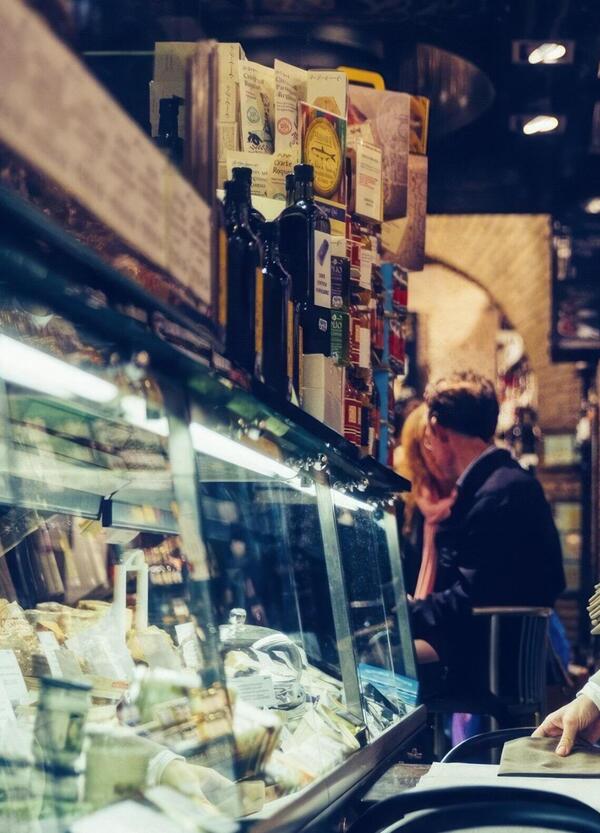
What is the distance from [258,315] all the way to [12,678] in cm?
84

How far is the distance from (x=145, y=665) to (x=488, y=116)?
20.0 ft

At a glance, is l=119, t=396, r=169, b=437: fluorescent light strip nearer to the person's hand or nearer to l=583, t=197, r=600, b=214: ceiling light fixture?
the person's hand

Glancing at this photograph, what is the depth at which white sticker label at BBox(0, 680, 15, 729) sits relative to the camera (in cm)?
121

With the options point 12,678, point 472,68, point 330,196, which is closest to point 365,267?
point 330,196

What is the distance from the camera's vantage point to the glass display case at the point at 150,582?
1.10 meters

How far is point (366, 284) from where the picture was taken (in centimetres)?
300

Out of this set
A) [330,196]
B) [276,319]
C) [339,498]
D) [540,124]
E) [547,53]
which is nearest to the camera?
[276,319]

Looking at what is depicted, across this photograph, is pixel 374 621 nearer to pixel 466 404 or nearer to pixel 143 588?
pixel 143 588

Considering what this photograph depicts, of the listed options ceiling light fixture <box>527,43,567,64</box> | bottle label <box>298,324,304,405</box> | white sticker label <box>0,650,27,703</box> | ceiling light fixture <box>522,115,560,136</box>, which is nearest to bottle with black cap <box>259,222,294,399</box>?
bottle label <box>298,324,304,405</box>

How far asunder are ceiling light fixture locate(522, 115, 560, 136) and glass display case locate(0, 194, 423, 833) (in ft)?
17.2

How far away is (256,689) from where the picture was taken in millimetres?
1700

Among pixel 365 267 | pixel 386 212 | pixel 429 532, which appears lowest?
pixel 429 532

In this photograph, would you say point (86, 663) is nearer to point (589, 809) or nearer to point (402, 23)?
point (589, 809)

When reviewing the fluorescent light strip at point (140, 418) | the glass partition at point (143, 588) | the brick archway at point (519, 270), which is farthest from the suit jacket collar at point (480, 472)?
the brick archway at point (519, 270)
